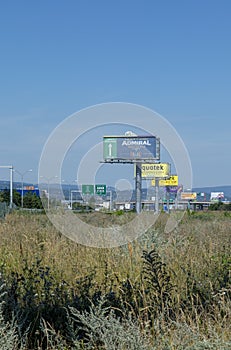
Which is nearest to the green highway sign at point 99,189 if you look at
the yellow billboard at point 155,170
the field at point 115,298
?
the field at point 115,298

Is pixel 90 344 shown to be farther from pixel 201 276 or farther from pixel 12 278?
pixel 201 276

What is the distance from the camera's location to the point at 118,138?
5156cm

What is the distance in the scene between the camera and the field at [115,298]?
13.6 feet

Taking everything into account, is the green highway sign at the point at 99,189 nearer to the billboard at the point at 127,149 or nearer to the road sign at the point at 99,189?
the road sign at the point at 99,189

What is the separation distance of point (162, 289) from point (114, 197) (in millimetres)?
18879

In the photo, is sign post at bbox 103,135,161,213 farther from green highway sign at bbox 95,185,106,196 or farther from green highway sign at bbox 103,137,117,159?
green highway sign at bbox 95,185,106,196

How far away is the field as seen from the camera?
414cm

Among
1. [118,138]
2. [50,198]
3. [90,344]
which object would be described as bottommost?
[90,344]

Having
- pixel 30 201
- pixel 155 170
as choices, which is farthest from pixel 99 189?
pixel 155 170

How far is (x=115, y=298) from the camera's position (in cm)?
542

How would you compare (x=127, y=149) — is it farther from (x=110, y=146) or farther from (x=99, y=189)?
(x=99, y=189)

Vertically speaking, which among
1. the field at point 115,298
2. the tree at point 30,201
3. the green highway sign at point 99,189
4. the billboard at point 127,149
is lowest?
the field at point 115,298

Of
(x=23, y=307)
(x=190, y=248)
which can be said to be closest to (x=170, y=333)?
(x=23, y=307)

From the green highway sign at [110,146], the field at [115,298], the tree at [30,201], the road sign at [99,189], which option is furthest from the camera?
the tree at [30,201]
